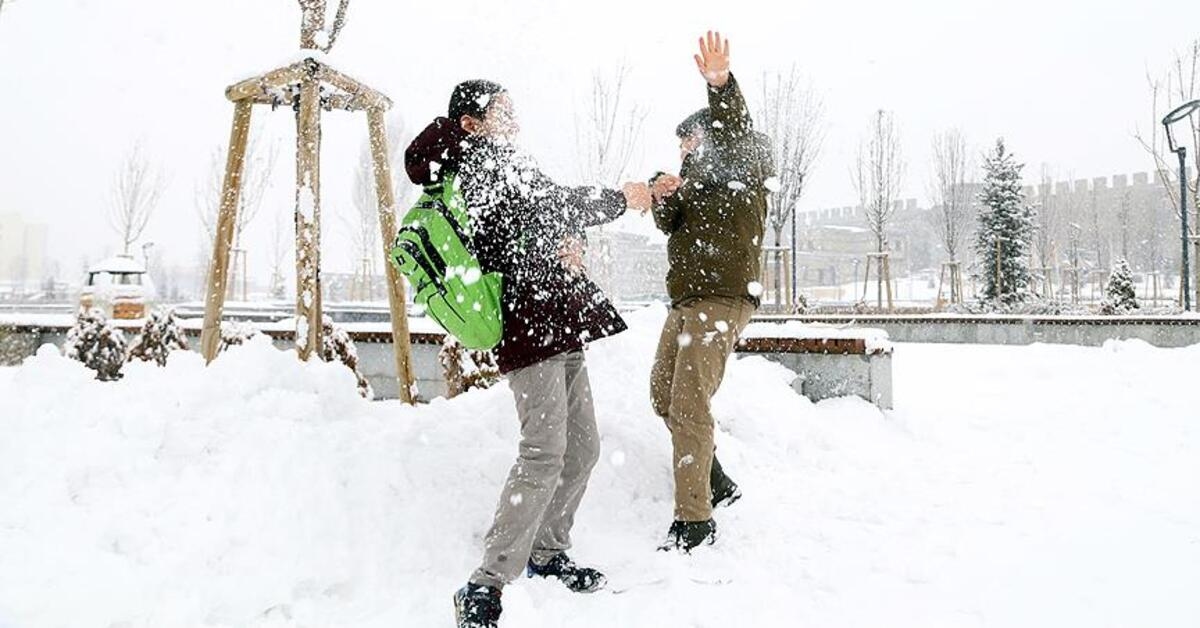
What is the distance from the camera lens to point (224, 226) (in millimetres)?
4402

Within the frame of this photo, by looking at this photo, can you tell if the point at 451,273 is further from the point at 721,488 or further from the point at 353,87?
the point at 353,87

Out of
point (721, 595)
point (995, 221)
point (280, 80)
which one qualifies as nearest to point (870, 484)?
point (721, 595)

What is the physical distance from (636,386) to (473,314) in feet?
6.92

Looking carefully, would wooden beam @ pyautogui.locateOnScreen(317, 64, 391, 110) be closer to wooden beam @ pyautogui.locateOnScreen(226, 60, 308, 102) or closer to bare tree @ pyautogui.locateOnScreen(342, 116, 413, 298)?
wooden beam @ pyautogui.locateOnScreen(226, 60, 308, 102)

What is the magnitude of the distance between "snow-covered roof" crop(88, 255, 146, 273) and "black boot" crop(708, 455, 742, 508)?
15.9 meters

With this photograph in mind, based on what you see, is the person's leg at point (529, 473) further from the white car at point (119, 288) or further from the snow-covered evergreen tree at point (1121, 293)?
the snow-covered evergreen tree at point (1121, 293)

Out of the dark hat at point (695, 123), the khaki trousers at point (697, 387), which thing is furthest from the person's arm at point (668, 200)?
the khaki trousers at point (697, 387)

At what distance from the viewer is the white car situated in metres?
13.9

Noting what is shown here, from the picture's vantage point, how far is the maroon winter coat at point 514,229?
8.04 feet

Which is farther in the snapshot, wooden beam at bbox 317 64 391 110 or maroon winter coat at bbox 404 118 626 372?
wooden beam at bbox 317 64 391 110

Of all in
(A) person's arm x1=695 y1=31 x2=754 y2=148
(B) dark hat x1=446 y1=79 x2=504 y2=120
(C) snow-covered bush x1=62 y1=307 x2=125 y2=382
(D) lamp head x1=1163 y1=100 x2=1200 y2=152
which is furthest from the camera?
(D) lamp head x1=1163 y1=100 x2=1200 y2=152

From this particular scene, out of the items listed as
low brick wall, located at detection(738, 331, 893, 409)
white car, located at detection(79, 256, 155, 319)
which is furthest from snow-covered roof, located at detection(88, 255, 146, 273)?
low brick wall, located at detection(738, 331, 893, 409)

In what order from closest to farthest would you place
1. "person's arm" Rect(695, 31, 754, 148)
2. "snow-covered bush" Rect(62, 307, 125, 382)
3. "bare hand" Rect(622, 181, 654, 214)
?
"bare hand" Rect(622, 181, 654, 214), "person's arm" Rect(695, 31, 754, 148), "snow-covered bush" Rect(62, 307, 125, 382)

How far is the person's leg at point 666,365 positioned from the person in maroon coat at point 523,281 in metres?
0.73
